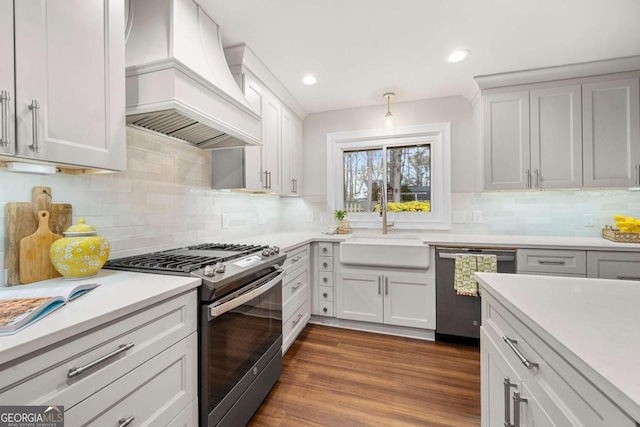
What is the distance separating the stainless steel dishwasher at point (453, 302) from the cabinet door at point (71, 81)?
2.43 metres

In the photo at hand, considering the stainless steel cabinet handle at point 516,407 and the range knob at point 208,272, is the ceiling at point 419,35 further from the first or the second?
the stainless steel cabinet handle at point 516,407

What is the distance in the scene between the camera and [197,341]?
1.16m

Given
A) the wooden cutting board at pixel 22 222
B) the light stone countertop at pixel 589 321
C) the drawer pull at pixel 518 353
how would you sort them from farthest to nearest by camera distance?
1. the wooden cutting board at pixel 22 222
2. the drawer pull at pixel 518 353
3. the light stone countertop at pixel 589 321

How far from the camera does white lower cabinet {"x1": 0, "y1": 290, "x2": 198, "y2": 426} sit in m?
0.65

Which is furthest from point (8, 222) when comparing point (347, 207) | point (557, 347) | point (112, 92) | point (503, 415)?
point (347, 207)

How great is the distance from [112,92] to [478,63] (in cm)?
260

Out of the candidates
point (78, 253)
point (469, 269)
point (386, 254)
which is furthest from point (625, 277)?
point (78, 253)

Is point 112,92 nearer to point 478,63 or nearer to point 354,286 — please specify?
point 354,286

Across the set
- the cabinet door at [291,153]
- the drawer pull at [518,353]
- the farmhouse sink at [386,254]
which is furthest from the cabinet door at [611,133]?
the cabinet door at [291,153]

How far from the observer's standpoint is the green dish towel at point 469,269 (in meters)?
2.26

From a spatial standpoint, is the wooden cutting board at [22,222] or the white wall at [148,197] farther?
the white wall at [148,197]

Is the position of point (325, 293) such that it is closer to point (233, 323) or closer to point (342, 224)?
point (342, 224)

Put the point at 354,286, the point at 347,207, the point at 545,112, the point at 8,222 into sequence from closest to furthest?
the point at 8,222 < the point at 545,112 < the point at 354,286 < the point at 347,207

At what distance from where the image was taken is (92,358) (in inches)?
30.4
